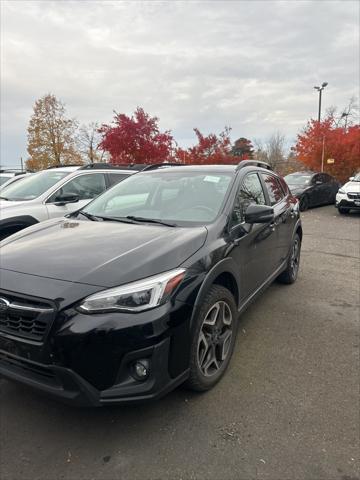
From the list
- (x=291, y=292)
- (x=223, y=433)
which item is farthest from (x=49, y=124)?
(x=223, y=433)

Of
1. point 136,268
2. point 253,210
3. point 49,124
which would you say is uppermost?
point 49,124

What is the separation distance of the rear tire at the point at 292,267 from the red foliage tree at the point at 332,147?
18139mm

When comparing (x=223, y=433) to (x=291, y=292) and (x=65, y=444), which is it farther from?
(x=291, y=292)

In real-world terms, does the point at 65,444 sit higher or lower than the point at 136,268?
lower

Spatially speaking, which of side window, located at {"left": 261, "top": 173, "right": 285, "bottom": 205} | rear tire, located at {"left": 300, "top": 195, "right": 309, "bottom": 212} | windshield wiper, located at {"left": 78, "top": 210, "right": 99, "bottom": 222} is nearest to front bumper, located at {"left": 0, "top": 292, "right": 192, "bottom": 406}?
windshield wiper, located at {"left": 78, "top": 210, "right": 99, "bottom": 222}

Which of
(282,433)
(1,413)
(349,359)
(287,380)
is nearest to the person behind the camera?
(282,433)

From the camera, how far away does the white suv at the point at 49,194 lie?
17.4 ft

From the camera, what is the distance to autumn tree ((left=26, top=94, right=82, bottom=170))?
A: 2972cm

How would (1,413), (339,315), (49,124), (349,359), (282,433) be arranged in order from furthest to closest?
(49,124)
(339,315)
(349,359)
(1,413)
(282,433)

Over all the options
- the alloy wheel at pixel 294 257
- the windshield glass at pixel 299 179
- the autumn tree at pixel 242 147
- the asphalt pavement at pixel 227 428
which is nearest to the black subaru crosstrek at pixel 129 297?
the asphalt pavement at pixel 227 428

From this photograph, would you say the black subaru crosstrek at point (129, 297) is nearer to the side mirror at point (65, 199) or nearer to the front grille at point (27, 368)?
the front grille at point (27, 368)

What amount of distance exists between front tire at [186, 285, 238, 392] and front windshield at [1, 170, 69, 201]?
171 inches

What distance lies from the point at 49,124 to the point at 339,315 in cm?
3094

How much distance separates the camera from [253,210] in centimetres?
300
